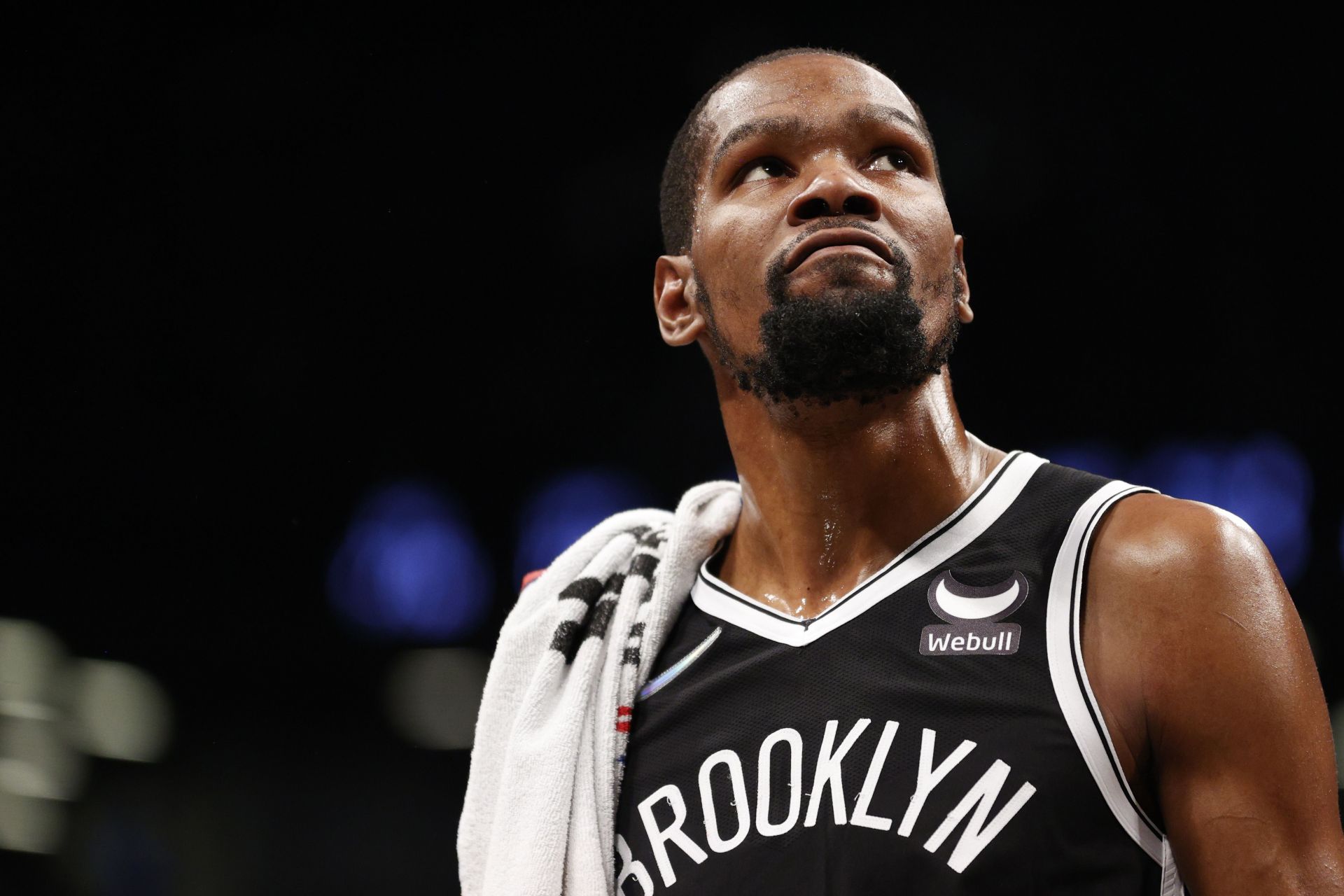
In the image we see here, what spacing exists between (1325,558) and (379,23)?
233 centimetres

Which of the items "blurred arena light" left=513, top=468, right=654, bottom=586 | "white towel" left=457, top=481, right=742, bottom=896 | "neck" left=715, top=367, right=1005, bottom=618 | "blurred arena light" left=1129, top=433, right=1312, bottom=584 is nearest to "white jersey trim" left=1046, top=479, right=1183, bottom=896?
"neck" left=715, top=367, right=1005, bottom=618

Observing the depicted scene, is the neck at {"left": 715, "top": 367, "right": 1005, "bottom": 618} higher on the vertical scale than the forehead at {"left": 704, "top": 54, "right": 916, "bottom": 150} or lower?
lower

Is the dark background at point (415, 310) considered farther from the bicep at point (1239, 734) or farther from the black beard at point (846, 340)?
the bicep at point (1239, 734)

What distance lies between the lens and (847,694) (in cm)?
104

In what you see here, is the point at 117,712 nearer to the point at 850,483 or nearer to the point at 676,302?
the point at 676,302

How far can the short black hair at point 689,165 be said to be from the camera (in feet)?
4.35

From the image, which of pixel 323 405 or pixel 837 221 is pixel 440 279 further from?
pixel 837 221

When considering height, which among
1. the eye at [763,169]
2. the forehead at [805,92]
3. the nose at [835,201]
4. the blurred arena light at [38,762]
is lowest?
the blurred arena light at [38,762]

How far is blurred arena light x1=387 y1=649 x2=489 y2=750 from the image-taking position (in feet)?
9.58

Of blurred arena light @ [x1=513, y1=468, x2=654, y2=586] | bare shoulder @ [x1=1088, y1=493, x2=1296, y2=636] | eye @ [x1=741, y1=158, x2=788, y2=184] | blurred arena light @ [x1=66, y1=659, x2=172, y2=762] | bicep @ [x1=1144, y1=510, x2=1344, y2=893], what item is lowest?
bicep @ [x1=1144, y1=510, x2=1344, y2=893]

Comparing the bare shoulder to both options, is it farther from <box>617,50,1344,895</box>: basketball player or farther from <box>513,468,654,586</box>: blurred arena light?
<box>513,468,654,586</box>: blurred arena light

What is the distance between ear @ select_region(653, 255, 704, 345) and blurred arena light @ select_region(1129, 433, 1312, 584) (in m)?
1.48

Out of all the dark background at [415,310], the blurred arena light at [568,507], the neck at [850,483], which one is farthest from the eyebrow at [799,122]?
the blurred arena light at [568,507]

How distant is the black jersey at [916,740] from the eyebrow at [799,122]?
383mm
